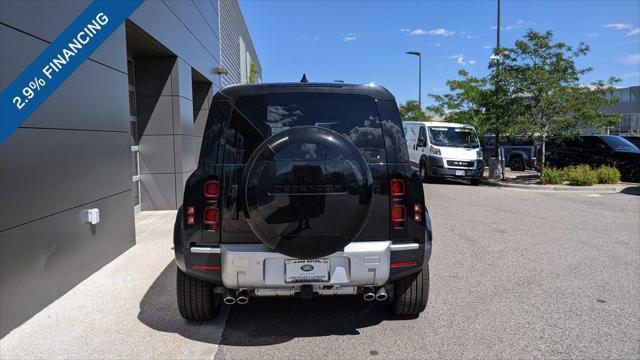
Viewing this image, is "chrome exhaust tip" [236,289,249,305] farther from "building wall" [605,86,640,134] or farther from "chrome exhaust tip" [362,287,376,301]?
"building wall" [605,86,640,134]

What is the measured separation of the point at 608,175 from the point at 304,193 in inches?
600

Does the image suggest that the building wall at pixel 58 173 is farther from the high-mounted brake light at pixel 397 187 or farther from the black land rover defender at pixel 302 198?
the high-mounted brake light at pixel 397 187

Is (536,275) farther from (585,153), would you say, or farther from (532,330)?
(585,153)

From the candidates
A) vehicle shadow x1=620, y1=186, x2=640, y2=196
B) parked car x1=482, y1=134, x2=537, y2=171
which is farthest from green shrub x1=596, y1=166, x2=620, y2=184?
parked car x1=482, y1=134, x2=537, y2=171

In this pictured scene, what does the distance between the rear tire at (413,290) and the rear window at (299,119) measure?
→ 1.10 metres

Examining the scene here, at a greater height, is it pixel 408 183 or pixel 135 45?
pixel 135 45

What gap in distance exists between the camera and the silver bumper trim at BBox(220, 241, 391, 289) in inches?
124

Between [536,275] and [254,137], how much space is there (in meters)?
3.77

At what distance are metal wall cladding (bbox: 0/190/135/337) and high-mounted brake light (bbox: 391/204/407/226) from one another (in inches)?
119

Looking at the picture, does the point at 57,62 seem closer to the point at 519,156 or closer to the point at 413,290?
the point at 413,290

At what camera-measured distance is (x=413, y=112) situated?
35.9 m

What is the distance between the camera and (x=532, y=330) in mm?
3656

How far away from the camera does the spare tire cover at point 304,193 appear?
118 inches

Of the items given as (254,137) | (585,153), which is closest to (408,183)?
(254,137)
